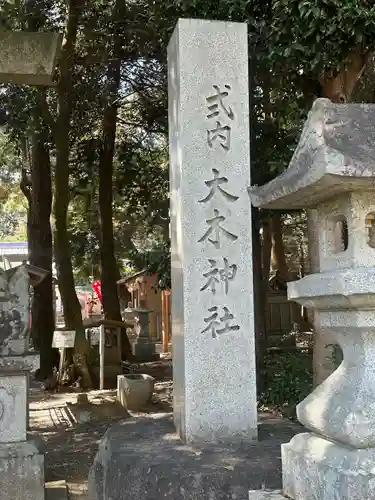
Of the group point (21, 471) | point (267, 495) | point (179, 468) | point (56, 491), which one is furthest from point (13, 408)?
point (267, 495)

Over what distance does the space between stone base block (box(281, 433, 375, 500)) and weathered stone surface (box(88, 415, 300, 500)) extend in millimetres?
1094

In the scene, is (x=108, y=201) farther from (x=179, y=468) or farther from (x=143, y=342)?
(x=179, y=468)

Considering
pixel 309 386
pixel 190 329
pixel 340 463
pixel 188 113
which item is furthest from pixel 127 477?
pixel 309 386

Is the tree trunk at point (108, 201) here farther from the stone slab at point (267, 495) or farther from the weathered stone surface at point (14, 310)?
the stone slab at point (267, 495)

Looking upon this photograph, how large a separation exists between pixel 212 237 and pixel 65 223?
25.8 ft

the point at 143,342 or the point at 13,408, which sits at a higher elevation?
the point at 13,408

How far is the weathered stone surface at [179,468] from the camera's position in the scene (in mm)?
4129

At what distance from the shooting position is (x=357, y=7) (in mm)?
5391

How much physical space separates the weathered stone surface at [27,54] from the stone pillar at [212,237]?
1427mm

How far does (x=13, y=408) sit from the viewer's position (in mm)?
5812

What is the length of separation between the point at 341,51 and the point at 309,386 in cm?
434

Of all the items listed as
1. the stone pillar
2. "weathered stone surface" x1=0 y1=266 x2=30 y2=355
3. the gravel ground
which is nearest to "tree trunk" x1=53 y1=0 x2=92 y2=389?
the gravel ground

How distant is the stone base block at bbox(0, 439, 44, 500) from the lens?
5.71m

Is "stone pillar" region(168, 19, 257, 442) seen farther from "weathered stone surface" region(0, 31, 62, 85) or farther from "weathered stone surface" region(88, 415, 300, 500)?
"weathered stone surface" region(0, 31, 62, 85)
